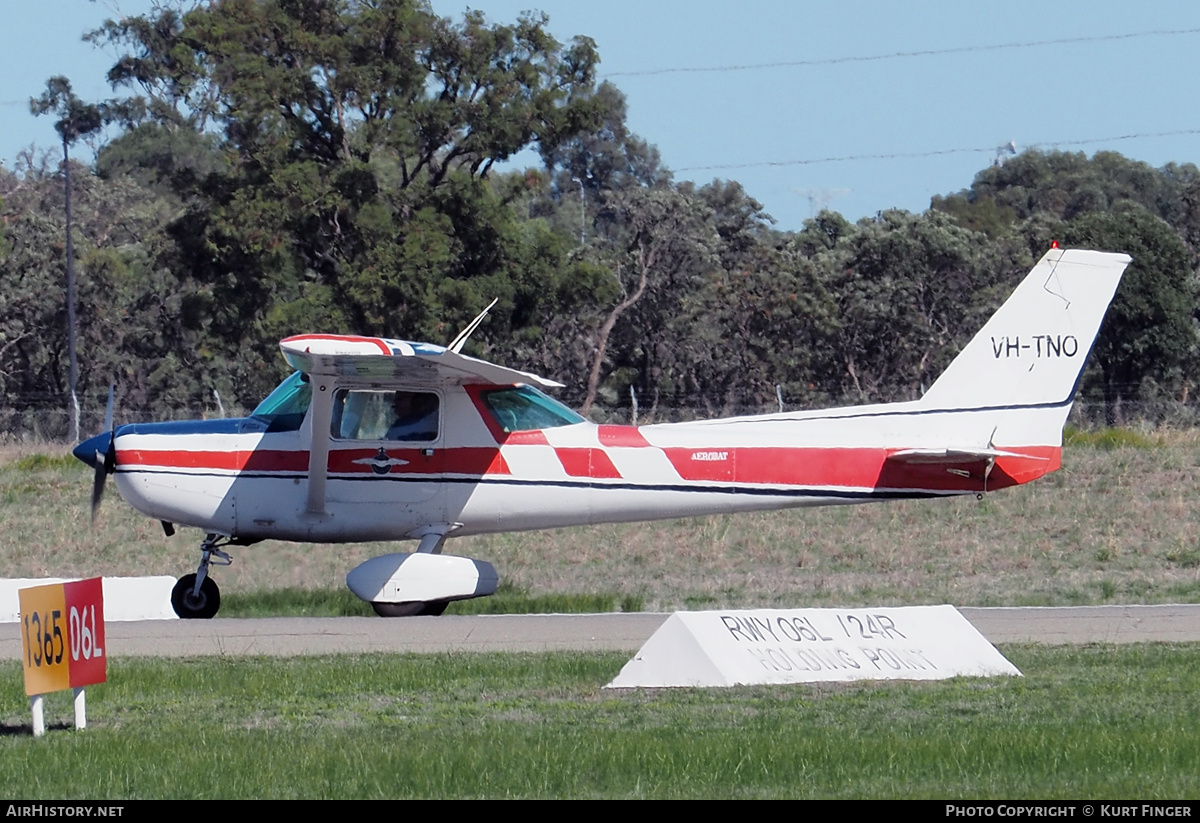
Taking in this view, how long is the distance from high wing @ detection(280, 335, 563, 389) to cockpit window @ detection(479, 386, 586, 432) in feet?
0.54

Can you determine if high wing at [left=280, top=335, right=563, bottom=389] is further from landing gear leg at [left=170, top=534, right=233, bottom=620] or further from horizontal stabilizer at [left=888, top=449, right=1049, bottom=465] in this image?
horizontal stabilizer at [left=888, top=449, right=1049, bottom=465]

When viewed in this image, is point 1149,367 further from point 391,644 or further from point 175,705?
point 175,705

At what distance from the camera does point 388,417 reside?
14.2 metres

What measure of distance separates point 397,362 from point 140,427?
276 centimetres

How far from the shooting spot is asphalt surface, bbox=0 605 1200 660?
38.2 feet

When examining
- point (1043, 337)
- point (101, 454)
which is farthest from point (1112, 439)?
point (101, 454)

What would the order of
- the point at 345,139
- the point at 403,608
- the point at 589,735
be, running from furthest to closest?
the point at 345,139 < the point at 403,608 < the point at 589,735

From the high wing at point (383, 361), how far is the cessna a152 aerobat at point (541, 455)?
9 cm

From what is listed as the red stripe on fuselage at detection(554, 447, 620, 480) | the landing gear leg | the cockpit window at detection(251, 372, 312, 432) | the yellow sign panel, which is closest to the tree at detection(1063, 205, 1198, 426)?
the red stripe on fuselage at detection(554, 447, 620, 480)

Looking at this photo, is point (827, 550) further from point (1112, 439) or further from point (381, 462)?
point (381, 462)

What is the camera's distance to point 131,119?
71.9m

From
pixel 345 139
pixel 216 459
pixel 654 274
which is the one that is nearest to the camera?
pixel 216 459

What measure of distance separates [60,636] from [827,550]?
14.4 meters

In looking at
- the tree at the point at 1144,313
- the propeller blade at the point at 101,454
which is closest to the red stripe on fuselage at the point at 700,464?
the propeller blade at the point at 101,454
